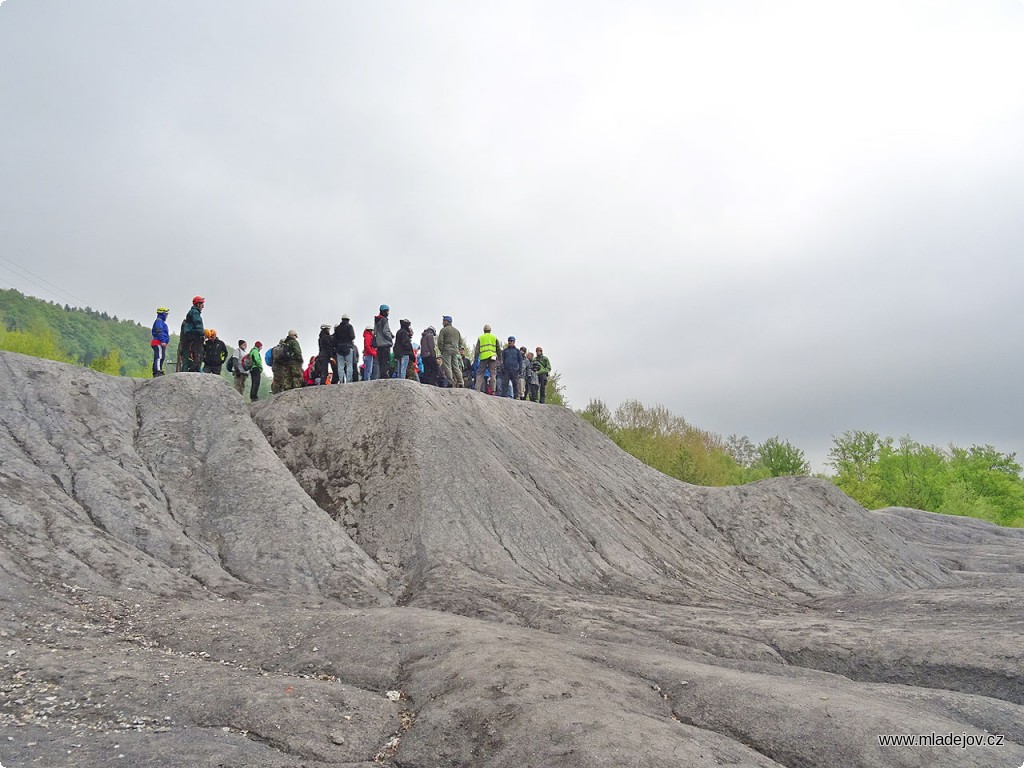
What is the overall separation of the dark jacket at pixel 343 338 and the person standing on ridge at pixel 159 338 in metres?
4.70

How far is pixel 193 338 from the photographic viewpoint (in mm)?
19375

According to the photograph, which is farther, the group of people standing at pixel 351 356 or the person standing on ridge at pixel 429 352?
the person standing on ridge at pixel 429 352

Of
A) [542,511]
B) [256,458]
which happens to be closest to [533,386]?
[542,511]

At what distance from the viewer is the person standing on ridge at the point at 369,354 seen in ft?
73.0

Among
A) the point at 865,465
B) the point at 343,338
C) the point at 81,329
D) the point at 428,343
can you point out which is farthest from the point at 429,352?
the point at 81,329

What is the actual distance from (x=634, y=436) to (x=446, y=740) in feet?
120

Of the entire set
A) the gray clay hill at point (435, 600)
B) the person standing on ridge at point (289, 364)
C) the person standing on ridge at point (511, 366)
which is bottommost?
the gray clay hill at point (435, 600)

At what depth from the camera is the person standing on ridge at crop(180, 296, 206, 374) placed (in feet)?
61.6

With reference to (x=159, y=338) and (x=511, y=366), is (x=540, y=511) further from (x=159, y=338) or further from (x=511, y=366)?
(x=159, y=338)

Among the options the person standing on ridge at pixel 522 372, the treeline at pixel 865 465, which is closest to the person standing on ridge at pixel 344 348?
the person standing on ridge at pixel 522 372

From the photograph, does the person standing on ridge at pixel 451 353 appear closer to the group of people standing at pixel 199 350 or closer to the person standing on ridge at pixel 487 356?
the person standing on ridge at pixel 487 356

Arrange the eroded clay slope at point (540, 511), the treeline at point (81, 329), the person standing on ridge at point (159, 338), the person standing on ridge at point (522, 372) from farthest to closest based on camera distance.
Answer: the treeline at point (81, 329) < the person standing on ridge at point (522, 372) < the person standing on ridge at point (159, 338) < the eroded clay slope at point (540, 511)

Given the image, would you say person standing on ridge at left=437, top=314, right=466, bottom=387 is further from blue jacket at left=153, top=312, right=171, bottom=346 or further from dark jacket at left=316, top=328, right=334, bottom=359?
blue jacket at left=153, top=312, right=171, bottom=346

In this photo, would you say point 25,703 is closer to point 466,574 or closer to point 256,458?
point 466,574
